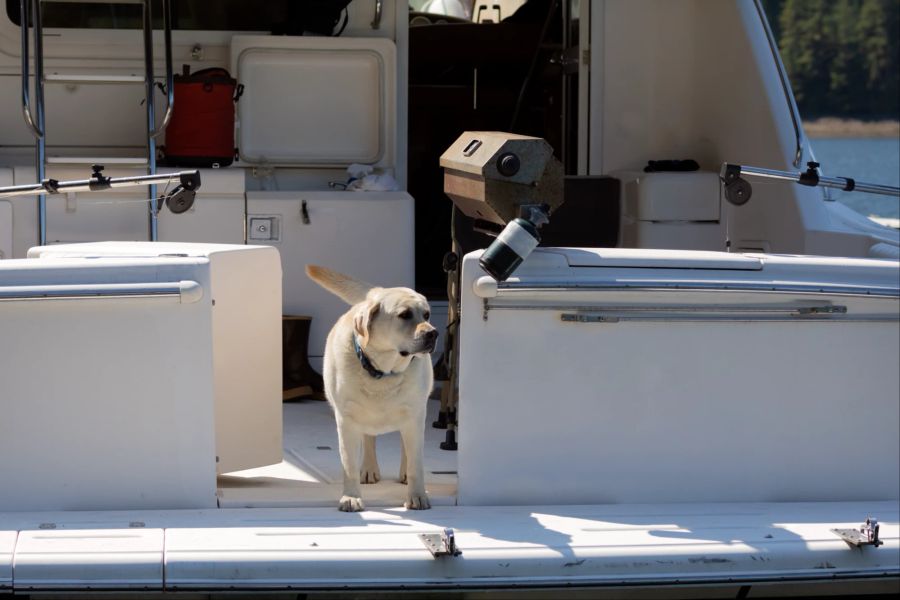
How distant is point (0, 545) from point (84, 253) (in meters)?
0.96

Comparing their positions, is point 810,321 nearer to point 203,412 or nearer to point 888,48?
point 203,412

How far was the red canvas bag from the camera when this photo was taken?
215 inches

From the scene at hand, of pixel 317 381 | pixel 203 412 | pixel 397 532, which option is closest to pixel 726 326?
pixel 397 532

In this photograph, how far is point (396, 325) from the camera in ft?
11.0

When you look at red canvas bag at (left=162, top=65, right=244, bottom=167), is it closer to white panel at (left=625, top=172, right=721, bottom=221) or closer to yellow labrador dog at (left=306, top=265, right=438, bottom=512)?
white panel at (left=625, top=172, right=721, bottom=221)

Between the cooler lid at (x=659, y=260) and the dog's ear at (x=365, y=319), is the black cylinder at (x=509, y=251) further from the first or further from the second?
the dog's ear at (x=365, y=319)

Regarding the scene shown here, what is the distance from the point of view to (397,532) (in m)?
3.32

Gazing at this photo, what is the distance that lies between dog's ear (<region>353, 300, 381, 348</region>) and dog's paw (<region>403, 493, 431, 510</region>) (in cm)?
44

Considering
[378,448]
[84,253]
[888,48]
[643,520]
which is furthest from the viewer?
[888,48]

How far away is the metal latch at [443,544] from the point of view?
10.4ft

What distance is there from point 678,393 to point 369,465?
0.93 m

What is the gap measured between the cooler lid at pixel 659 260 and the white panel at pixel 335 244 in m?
1.91

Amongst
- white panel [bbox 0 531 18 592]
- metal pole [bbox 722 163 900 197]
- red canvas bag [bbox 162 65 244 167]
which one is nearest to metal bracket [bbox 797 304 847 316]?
metal pole [bbox 722 163 900 197]

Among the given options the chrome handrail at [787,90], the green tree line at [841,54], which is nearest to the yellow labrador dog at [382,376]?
the chrome handrail at [787,90]
